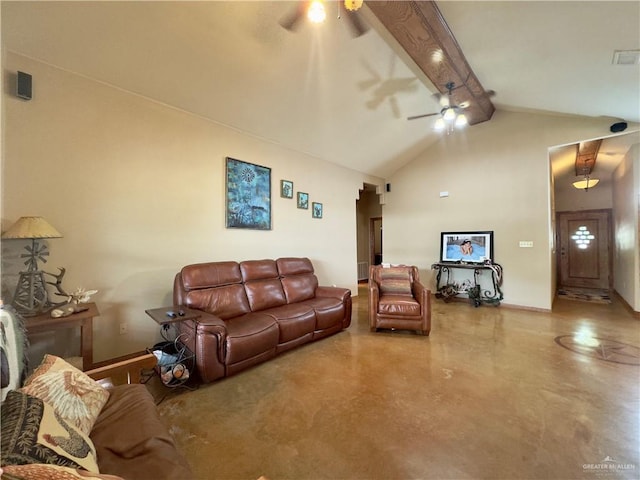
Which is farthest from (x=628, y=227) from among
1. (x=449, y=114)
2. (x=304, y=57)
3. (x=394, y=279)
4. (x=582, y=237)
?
(x=304, y=57)

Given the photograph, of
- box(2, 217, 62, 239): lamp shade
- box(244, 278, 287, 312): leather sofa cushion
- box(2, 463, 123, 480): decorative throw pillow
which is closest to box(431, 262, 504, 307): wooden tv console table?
box(244, 278, 287, 312): leather sofa cushion

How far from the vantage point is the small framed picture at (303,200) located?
4.59m

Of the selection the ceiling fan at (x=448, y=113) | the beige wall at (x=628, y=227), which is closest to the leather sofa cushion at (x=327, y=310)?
the ceiling fan at (x=448, y=113)

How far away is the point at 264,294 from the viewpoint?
328 cm

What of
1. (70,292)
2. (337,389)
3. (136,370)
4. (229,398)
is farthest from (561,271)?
(70,292)

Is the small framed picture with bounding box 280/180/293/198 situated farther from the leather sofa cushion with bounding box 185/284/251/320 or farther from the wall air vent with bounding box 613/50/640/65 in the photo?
the wall air vent with bounding box 613/50/640/65

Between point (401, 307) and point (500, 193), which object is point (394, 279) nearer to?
point (401, 307)

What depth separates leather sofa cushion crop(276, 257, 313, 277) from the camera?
3699 mm

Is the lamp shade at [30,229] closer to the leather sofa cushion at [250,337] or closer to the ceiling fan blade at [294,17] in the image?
the leather sofa cushion at [250,337]

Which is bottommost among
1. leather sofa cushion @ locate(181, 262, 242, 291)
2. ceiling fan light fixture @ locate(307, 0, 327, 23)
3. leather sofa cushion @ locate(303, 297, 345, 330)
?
leather sofa cushion @ locate(303, 297, 345, 330)

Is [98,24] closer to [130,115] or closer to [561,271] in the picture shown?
[130,115]

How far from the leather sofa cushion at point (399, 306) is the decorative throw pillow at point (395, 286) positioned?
27 centimetres

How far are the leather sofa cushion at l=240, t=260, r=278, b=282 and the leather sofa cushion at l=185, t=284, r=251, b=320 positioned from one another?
19cm

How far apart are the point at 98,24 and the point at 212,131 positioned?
1388 mm
